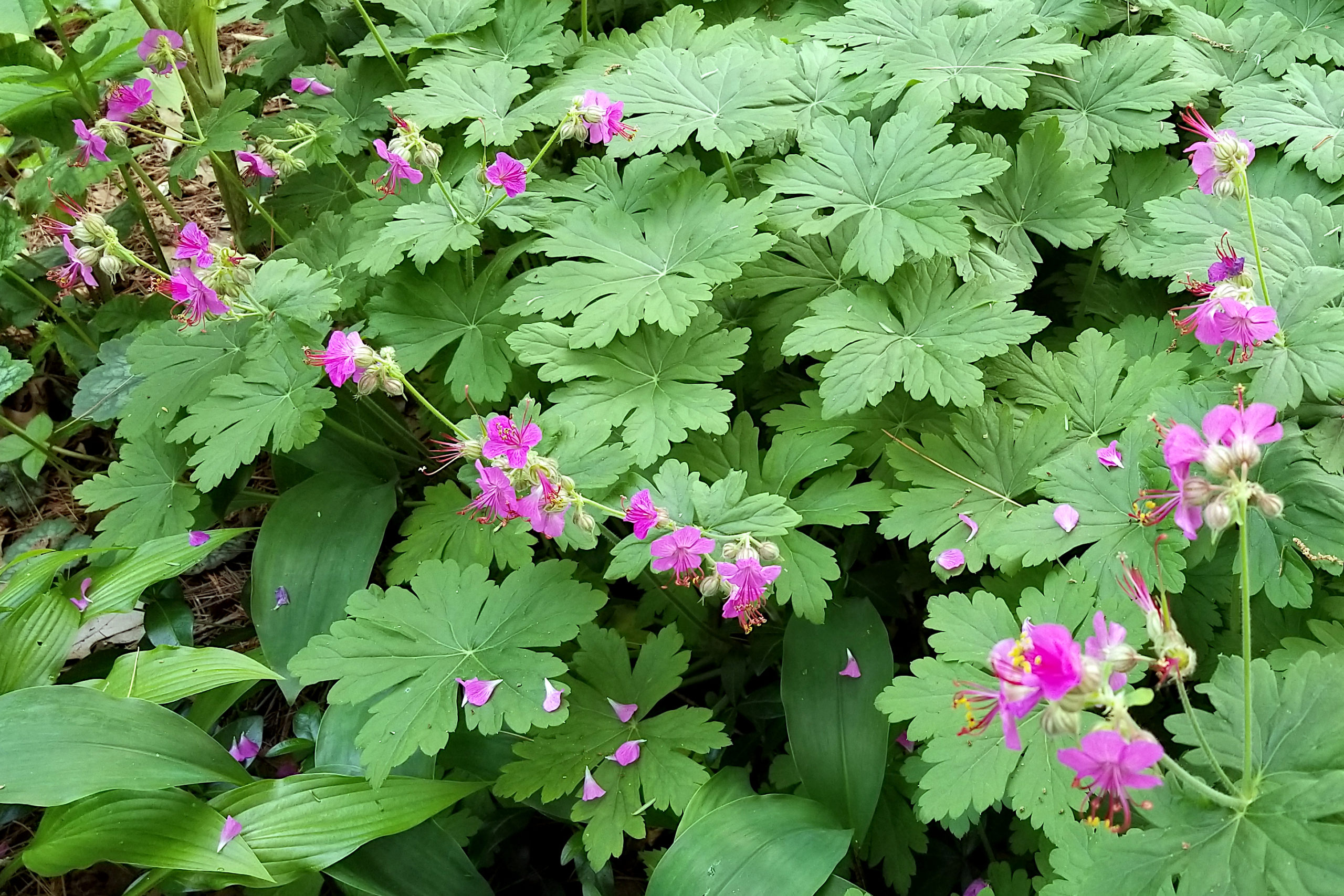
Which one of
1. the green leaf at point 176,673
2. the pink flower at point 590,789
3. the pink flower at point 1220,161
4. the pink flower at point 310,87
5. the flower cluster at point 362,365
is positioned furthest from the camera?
the pink flower at point 310,87

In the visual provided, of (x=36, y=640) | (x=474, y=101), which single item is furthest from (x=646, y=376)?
(x=36, y=640)

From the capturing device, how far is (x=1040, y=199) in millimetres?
1951

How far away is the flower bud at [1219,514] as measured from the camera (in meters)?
0.92

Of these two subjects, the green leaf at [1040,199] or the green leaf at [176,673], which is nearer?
the green leaf at [176,673]

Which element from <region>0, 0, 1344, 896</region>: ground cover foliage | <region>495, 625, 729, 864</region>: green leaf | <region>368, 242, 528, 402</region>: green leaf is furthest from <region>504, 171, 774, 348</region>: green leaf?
→ <region>495, 625, 729, 864</region>: green leaf

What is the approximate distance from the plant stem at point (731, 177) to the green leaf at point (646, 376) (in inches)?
14.0

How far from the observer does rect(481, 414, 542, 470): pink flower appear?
1.39 metres

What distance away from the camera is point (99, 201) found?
3.23 meters

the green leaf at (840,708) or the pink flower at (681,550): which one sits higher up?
the pink flower at (681,550)

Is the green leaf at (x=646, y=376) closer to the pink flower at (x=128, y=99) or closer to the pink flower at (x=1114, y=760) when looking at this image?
the pink flower at (x=1114, y=760)

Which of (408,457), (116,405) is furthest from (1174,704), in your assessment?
(116,405)

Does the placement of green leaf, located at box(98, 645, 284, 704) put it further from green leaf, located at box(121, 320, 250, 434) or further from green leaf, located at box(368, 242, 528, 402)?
green leaf, located at box(368, 242, 528, 402)

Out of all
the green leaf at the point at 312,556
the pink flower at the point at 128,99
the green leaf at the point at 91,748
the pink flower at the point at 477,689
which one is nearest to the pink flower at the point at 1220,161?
the pink flower at the point at 477,689

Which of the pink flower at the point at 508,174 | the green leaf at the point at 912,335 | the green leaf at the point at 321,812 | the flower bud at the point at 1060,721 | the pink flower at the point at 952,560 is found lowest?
the green leaf at the point at 321,812
